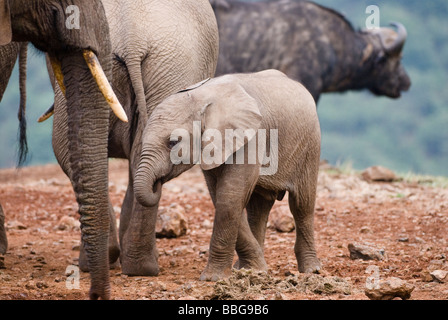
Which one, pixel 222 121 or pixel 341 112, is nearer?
pixel 222 121

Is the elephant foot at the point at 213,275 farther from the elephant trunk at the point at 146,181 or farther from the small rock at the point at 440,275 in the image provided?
the small rock at the point at 440,275

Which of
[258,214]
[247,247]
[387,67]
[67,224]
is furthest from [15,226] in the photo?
[387,67]

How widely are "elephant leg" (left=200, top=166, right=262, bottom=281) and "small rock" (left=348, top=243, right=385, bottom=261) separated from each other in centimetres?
101

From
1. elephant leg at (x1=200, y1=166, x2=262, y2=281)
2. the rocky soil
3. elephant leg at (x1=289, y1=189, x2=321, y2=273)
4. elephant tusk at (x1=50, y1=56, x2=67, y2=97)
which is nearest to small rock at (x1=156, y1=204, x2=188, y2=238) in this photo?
the rocky soil

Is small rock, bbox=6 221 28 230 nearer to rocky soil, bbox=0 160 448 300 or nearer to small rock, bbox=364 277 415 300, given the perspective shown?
rocky soil, bbox=0 160 448 300

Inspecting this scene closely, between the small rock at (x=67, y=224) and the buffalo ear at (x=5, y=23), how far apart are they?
3605 millimetres

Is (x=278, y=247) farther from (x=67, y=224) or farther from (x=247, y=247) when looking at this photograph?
(x=67, y=224)

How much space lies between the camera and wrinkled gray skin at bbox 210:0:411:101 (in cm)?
1156

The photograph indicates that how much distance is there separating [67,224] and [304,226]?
261cm

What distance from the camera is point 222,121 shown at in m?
4.62

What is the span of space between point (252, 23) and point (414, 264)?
23.4ft

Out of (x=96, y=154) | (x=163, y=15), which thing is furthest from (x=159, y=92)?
(x=96, y=154)
